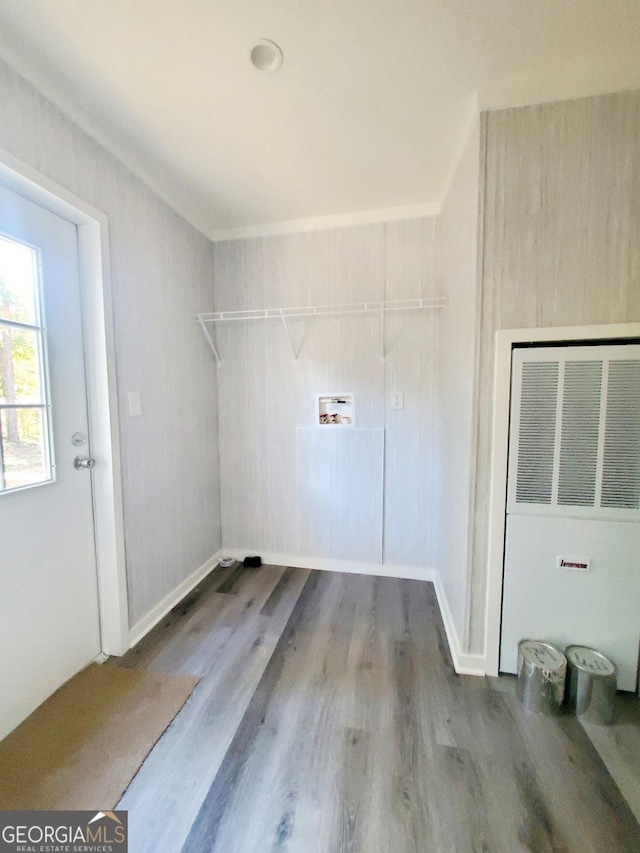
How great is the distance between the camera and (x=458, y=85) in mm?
1296

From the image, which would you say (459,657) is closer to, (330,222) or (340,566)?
(340,566)

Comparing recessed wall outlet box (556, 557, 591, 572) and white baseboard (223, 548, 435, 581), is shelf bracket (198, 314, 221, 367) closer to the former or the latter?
white baseboard (223, 548, 435, 581)

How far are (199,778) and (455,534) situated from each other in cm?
142

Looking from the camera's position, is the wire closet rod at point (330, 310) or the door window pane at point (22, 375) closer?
the door window pane at point (22, 375)

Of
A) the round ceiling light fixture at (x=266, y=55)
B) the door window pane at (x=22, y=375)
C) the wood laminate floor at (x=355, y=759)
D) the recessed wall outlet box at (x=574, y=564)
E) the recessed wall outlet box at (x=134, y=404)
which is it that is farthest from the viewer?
the recessed wall outlet box at (x=134, y=404)

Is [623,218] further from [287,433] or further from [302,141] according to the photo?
[287,433]

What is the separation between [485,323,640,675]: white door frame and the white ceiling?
0.90m

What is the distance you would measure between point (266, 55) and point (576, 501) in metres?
2.10

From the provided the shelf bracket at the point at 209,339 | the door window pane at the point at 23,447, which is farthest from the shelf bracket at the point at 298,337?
the door window pane at the point at 23,447

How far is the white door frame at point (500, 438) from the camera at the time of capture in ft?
4.24

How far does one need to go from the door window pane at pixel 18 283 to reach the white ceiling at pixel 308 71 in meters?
0.62

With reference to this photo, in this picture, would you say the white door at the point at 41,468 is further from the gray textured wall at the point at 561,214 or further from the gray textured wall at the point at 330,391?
the gray textured wall at the point at 561,214

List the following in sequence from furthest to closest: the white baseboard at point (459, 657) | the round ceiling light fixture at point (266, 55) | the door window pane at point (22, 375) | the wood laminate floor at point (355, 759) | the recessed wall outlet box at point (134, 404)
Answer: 1. the recessed wall outlet box at point (134, 404)
2. the white baseboard at point (459, 657)
3. the door window pane at point (22, 375)
4. the round ceiling light fixture at point (266, 55)
5. the wood laminate floor at point (355, 759)

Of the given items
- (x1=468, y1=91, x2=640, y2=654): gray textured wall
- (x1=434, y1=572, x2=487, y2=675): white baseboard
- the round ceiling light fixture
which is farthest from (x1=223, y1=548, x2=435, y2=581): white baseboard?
the round ceiling light fixture
